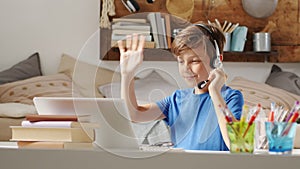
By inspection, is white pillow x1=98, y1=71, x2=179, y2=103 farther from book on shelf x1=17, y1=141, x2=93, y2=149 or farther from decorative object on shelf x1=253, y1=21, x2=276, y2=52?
decorative object on shelf x1=253, y1=21, x2=276, y2=52

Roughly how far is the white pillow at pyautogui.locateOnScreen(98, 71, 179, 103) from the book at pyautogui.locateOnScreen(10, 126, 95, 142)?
17 cm

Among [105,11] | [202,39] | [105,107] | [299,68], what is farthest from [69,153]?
[299,68]

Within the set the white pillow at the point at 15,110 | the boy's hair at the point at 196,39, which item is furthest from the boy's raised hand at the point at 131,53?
the white pillow at the point at 15,110

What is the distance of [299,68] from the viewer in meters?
4.30

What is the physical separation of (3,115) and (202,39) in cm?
197

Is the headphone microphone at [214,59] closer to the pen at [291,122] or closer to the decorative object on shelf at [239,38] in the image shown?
the pen at [291,122]

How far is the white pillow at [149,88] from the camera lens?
150cm

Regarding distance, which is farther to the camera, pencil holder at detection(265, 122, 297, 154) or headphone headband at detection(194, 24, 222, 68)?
headphone headband at detection(194, 24, 222, 68)

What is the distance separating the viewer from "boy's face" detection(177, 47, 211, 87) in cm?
160

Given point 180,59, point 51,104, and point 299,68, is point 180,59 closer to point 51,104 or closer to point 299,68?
point 51,104

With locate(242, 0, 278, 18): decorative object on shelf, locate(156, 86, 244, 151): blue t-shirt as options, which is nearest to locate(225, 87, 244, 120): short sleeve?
locate(156, 86, 244, 151): blue t-shirt

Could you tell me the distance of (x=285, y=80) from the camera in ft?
13.2

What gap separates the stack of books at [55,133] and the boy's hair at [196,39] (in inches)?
15.6

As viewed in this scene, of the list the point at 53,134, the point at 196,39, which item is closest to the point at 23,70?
the point at 196,39
